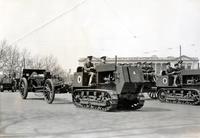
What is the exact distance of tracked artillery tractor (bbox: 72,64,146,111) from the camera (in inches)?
336

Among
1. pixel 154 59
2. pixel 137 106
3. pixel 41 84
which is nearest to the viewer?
pixel 137 106

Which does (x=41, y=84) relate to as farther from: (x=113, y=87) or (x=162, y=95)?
(x=113, y=87)

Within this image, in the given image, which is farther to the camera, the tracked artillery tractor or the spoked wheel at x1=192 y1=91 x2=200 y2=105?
the spoked wheel at x1=192 y1=91 x2=200 y2=105

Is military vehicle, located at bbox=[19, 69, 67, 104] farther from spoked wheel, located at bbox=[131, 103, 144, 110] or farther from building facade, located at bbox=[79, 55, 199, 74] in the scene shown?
spoked wheel, located at bbox=[131, 103, 144, 110]

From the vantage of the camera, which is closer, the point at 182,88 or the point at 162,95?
the point at 182,88

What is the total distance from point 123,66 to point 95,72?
80cm

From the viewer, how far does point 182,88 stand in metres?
11.5

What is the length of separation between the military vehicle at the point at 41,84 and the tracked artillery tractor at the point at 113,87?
1289mm

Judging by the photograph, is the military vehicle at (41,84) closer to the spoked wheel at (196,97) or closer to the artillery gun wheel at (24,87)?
the artillery gun wheel at (24,87)

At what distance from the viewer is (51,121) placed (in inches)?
247

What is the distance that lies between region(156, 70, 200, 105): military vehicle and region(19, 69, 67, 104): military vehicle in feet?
10.2

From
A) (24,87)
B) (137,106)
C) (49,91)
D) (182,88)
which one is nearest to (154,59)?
(137,106)

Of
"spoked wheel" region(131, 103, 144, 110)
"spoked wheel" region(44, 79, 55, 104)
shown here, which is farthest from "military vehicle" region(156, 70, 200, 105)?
"spoked wheel" region(44, 79, 55, 104)

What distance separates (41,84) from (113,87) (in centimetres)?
390
